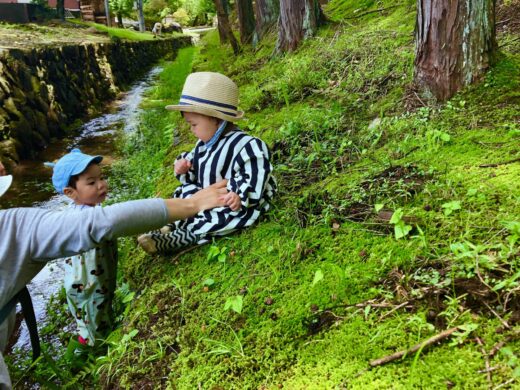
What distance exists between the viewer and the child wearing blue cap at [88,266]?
2.86 meters

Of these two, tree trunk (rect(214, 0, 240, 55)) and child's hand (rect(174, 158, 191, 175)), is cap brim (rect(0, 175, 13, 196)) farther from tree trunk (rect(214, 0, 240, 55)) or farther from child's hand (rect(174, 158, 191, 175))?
tree trunk (rect(214, 0, 240, 55))

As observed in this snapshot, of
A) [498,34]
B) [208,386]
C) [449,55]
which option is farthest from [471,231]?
[498,34]

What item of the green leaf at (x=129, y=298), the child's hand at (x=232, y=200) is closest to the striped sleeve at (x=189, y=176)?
the child's hand at (x=232, y=200)

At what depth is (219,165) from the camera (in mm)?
3076

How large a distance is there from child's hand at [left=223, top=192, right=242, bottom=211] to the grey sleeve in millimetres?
765

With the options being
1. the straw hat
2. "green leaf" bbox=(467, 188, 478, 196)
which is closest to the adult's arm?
the straw hat

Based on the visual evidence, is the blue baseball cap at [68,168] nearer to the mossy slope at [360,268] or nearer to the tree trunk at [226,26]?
the mossy slope at [360,268]

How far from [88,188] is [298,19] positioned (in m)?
6.08

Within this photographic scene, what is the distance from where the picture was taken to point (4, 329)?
2334 millimetres

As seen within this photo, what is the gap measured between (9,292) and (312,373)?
1538mm

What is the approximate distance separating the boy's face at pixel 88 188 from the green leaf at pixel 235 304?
1262 millimetres

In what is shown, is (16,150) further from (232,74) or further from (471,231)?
(471,231)

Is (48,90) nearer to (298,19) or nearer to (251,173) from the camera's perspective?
(298,19)

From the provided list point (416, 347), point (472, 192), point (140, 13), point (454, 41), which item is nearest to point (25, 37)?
point (454, 41)
